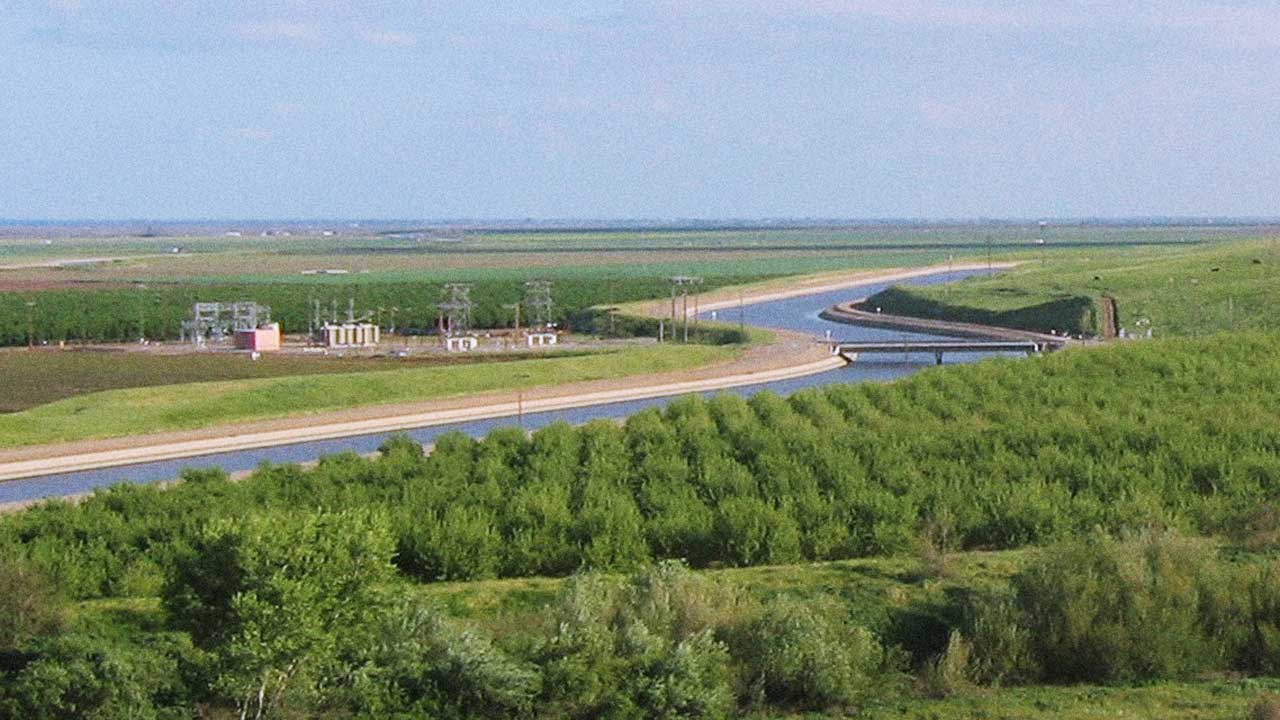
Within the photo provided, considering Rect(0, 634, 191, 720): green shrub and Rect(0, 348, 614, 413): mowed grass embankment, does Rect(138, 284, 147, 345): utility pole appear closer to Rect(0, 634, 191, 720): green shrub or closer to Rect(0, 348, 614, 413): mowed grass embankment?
Rect(0, 348, 614, 413): mowed grass embankment

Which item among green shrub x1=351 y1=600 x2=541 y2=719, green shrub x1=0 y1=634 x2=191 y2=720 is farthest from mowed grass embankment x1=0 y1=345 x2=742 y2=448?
green shrub x1=351 y1=600 x2=541 y2=719

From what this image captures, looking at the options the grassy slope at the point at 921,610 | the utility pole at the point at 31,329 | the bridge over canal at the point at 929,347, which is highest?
the grassy slope at the point at 921,610

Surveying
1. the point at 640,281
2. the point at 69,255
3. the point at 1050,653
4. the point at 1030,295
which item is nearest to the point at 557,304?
the point at 640,281

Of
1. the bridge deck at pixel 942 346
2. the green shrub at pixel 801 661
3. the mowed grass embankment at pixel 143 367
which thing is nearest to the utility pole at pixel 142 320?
the mowed grass embankment at pixel 143 367

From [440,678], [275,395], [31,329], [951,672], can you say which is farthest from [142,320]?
[951,672]

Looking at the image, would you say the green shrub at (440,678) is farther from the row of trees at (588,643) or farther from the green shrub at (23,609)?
the green shrub at (23,609)

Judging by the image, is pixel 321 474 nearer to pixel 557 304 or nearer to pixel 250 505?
pixel 250 505
